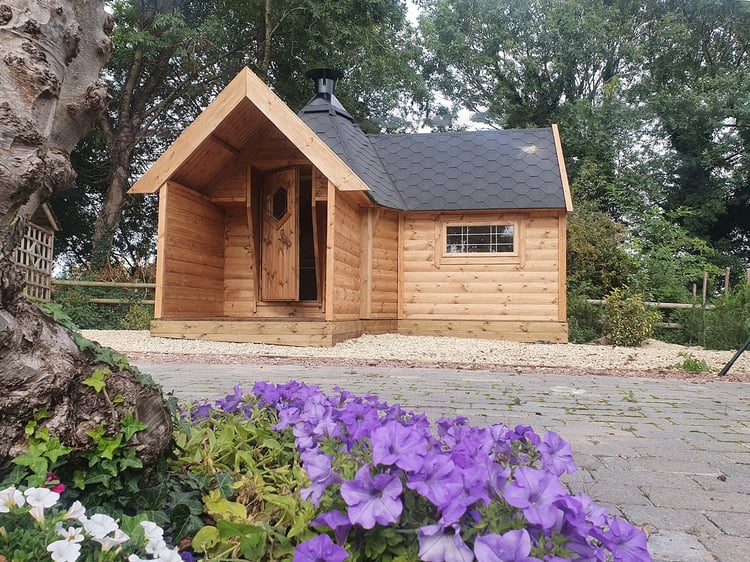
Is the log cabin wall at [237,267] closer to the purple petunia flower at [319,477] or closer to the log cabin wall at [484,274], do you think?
the log cabin wall at [484,274]

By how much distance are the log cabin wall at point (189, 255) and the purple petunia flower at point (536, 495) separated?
371 inches

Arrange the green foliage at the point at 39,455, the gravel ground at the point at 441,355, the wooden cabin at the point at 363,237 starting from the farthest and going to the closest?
the wooden cabin at the point at 363,237 < the gravel ground at the point at 441,355 < the green foliage at the point at 39,455

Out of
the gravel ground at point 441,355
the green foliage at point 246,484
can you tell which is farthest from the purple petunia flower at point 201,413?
the gravel ground at point 441,355

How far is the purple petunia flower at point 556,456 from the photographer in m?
1.27

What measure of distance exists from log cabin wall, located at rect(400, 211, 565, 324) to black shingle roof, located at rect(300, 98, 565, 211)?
35 centimetres

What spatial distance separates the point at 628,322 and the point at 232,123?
27.5 ft

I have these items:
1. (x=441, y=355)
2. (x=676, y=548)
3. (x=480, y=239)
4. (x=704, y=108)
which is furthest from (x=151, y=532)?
(x=704, y=108)

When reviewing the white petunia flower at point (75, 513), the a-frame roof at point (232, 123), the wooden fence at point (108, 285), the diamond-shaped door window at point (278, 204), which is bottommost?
the white petunia flower at point (75, 513)

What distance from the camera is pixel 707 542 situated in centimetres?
176

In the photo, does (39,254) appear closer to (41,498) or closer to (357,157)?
(357,157)

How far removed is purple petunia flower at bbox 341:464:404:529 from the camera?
100 centimetres

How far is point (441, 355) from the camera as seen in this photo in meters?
8.43

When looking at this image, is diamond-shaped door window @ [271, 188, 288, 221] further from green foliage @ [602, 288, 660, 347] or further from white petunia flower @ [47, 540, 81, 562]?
white petunia flower @ [47, 540, 81, 562]

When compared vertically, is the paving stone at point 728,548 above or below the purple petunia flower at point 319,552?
below
